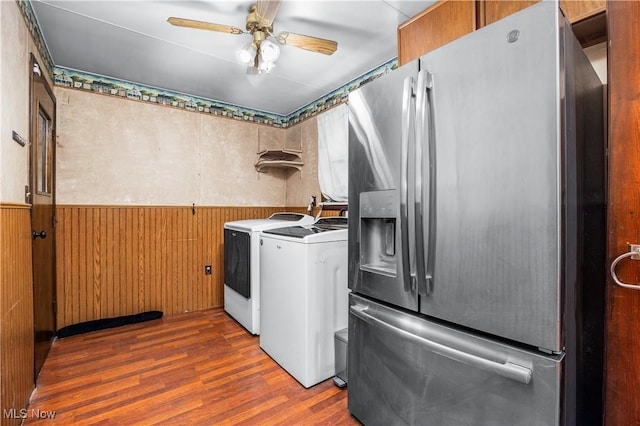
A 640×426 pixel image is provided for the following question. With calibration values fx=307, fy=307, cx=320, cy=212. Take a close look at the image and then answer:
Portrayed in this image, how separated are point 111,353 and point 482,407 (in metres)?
2.65

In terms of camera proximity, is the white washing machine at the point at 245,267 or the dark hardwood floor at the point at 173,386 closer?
the dark hardwood floor at the point at 173,386

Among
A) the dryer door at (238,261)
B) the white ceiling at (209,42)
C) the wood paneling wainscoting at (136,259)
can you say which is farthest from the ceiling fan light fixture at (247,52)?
the wood paneling wainscoting at (136,259)

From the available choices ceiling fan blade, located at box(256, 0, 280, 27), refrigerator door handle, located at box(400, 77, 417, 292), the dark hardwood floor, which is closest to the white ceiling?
ceiling fan blade, located at box(256, 0, 280, 27)

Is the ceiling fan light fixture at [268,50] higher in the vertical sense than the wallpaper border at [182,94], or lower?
lower

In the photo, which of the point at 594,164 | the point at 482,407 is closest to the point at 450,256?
the point at 482,407

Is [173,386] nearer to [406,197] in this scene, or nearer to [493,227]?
[406,197]

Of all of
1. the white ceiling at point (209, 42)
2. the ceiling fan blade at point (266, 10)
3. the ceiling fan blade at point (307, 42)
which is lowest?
the ceiling fan blade at point (307, 42)

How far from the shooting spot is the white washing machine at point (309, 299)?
6.46 feet

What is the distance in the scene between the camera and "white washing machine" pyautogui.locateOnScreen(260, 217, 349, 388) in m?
1.97

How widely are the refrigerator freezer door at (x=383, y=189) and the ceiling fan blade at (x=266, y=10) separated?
0.74 m

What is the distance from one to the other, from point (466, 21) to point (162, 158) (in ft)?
9.84

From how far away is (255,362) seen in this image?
91.3 inches

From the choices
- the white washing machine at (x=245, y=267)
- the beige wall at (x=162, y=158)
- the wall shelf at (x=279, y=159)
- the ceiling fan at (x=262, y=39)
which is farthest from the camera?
the wall shelf at (x=279, y=159)

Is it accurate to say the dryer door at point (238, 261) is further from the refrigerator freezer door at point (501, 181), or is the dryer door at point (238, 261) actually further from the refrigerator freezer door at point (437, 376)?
the refrigerator freezer door at point (501, 181)
